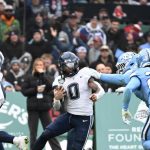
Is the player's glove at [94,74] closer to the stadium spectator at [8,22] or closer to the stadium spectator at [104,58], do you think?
the stadium spectator at [104,58]

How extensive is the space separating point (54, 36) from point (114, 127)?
4646mm

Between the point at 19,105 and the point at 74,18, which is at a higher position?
the point at 74,18

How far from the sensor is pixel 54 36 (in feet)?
64.5

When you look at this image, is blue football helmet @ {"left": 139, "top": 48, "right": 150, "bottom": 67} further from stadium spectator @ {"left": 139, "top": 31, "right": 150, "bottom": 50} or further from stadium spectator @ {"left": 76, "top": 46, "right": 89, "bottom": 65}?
stadium spectator @ {"left": 139, "top": 31, "right": 150, "bottom": 50}

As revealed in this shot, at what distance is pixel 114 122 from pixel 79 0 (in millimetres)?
6928

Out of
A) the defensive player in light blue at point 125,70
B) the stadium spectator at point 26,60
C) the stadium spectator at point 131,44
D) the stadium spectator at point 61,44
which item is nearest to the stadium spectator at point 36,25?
the stadium spectator at point 61,44

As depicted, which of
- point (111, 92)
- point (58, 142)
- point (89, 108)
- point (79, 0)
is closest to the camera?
point (89, 108)

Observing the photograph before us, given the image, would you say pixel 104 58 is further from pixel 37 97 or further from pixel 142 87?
pixel 142 87

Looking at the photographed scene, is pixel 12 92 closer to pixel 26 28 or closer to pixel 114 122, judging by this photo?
pixel 114 122

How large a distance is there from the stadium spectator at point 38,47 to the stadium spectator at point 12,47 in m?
0.26

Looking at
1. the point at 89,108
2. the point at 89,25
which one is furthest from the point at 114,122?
the point at 89,25

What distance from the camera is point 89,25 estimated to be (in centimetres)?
1992

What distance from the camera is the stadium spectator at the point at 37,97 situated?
601 inches

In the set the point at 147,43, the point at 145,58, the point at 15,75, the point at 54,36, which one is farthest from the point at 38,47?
the point at 145,58
